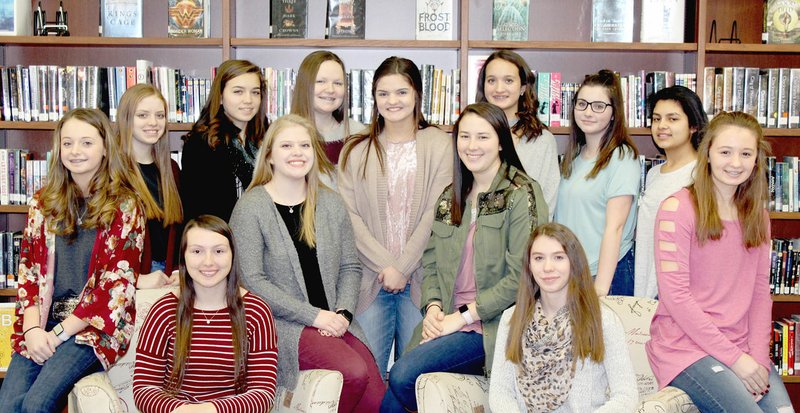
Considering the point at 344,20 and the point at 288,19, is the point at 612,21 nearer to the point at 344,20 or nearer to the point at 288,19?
the point at 344,20

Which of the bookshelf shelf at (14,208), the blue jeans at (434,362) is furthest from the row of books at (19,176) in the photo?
the blue jeans at (434,362)

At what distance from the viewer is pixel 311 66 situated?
130 inches

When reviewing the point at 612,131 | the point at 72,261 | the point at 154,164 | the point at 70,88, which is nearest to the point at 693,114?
the point at 612,131

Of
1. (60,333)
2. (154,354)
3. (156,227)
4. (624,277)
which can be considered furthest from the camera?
(624,277)

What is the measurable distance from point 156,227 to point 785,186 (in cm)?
310

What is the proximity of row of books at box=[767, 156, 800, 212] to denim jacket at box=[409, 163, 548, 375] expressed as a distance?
1.97 metres

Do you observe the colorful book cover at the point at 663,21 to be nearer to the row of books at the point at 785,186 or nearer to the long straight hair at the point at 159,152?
the row of books at the point at 785,186

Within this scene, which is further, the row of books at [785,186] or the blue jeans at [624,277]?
the row of books at [785,186]

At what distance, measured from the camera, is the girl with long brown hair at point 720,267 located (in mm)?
2457

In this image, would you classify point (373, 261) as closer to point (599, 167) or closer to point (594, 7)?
point (599, 167)

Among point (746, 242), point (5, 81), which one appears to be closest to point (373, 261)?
point (746, 242)

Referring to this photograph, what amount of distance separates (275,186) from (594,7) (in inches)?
86.4

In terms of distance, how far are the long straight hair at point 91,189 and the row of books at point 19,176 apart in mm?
1451

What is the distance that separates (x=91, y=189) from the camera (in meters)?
2.78
